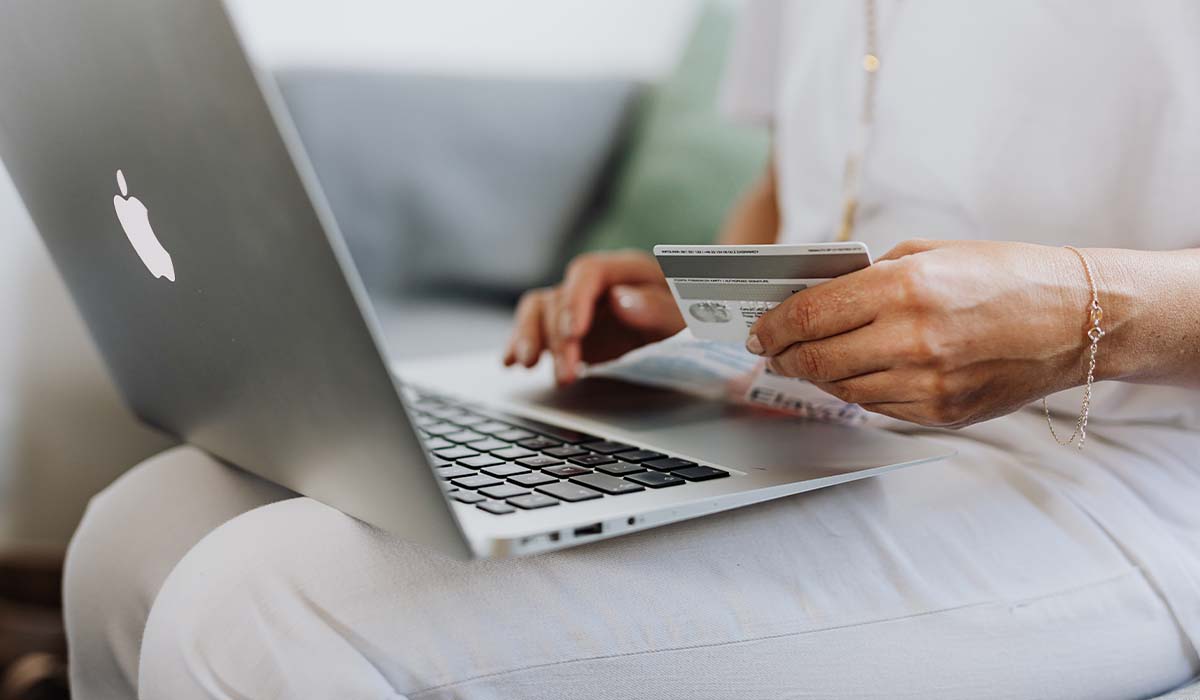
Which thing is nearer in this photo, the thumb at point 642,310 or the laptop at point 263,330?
the laptop at point 263,330

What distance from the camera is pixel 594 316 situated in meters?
0.89

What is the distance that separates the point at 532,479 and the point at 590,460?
6 cm

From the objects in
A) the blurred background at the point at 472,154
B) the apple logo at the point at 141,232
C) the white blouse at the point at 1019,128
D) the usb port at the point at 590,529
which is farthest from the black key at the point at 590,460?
the blurred background at the point at 472,154

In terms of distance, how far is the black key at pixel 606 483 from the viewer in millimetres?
488

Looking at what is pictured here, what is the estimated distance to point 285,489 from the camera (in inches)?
25.3

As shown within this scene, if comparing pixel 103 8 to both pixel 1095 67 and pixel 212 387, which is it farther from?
pixel 1095 67

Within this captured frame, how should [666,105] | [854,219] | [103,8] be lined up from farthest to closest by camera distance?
[666,105], [854,219], [103,8]

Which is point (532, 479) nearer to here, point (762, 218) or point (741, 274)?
point (741, 274)

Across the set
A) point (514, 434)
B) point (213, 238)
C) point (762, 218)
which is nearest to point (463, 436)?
point (514, 434)

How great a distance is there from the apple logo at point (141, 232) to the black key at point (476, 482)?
18cm

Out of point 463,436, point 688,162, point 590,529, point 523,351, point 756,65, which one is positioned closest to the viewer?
point 590,529

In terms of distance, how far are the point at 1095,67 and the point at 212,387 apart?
2.02ft

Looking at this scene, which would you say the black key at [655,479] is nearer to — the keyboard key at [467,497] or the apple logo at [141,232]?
the keyboard key at [467,497]

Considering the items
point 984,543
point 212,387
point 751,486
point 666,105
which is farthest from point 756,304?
point 666,105
